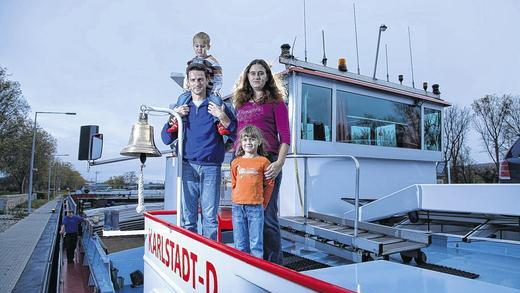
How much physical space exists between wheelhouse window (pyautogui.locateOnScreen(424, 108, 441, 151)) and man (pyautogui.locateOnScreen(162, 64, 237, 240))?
20.0ft

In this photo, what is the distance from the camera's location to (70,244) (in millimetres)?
12562

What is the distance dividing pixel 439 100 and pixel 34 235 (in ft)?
54.1

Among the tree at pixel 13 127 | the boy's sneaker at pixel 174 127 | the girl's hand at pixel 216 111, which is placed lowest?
the boy's sneaker at pixel 174 127

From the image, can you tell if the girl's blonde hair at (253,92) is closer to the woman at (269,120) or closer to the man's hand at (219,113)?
the woman at (269,120)

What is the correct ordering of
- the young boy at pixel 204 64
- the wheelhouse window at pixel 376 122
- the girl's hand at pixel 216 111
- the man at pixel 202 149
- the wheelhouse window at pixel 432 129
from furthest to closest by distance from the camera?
the wheelhouse window at pixel 432 129 < the wheelhouse window at pixel 376 122 < the young boy at pixel 204 64 < the man at pixel 202 149 < the girl's hand at pixel 216 111

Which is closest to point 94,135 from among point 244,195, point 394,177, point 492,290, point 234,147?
point 234,147

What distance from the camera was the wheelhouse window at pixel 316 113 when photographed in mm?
6258

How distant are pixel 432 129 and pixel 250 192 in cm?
657

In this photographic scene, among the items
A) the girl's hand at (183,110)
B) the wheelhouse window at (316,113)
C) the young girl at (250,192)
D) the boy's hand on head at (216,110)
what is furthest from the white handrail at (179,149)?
the wheelhouse window at (316,113)

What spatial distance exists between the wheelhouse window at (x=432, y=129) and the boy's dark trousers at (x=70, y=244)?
1093cm

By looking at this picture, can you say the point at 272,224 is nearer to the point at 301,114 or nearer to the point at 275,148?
the point at 275,148

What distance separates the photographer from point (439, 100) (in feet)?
26.1

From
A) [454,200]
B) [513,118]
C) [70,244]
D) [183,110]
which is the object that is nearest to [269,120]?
[183,110]

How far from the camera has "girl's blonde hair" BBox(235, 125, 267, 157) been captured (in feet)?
8.64
